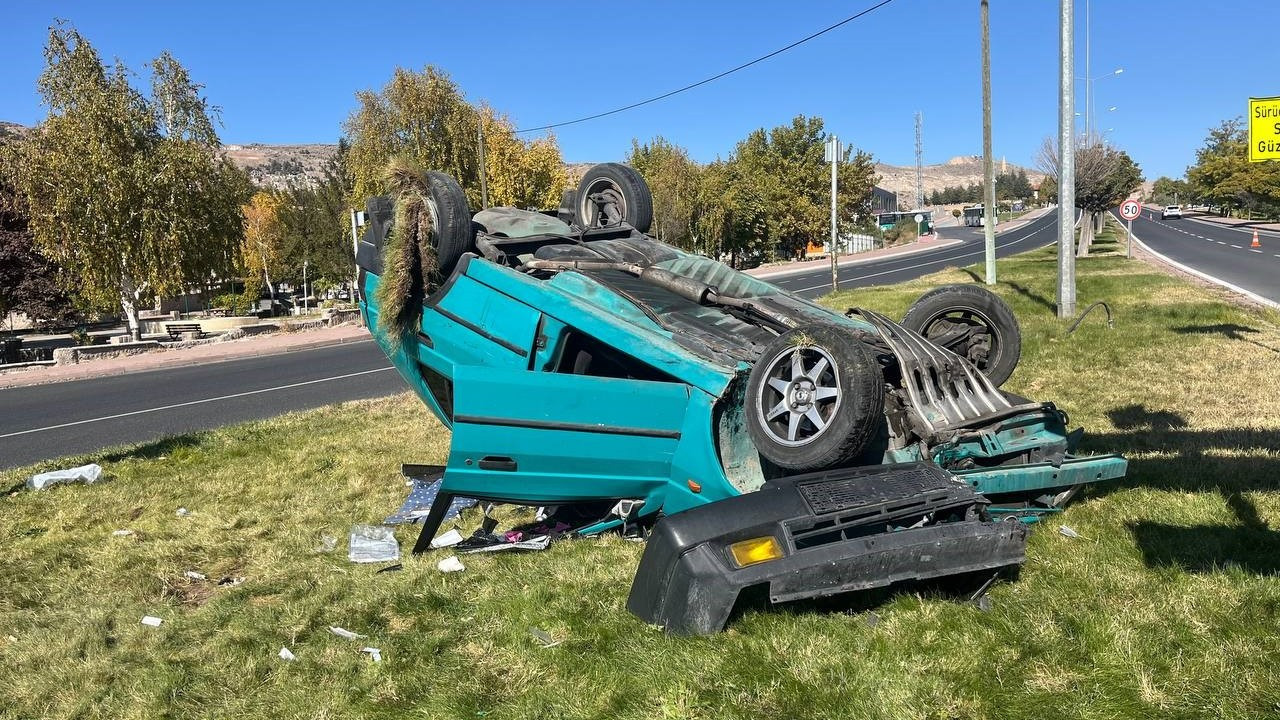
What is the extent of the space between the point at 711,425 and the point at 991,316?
2251 millimetres

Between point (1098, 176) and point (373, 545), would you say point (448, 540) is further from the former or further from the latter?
point (1098, 176)

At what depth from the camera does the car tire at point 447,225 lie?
4.94 meters

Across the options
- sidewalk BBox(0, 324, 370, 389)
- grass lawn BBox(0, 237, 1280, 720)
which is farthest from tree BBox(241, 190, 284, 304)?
grass lawn BBox(0, 237, 1280, 720)

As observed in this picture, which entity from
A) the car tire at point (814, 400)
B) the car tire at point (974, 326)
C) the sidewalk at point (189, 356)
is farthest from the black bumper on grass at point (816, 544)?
the sidewalk at point (189, 356)

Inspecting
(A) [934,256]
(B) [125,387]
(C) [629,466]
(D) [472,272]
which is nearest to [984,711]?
(C) [629,466]

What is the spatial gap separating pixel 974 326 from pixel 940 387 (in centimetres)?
123

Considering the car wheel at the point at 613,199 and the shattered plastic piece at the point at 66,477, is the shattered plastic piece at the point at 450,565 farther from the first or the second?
the shattered plastic piece at the point at 66,477

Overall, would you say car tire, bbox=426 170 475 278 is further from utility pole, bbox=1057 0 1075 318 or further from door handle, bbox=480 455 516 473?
utility pole, bbox=1057 0 1075 318

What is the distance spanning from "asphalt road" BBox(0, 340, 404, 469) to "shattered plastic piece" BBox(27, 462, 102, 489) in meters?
1.90

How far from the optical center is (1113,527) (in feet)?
13.8

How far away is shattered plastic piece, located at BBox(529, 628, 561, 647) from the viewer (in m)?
3.45

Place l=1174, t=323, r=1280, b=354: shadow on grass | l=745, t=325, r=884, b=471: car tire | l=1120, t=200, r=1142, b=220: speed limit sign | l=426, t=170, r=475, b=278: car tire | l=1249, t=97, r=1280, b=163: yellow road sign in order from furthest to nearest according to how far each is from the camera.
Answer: l=1120, t=200, r=1142, b=220: speed limit sign
l=1174, t=323, r=1280, b=354: shadow on grass
l=1249, t=97, r=1280, b=163: yellow road sign
l=426, t=170, r=475, b=278: car tire
l=745, t=325, r=884, b=471: car tire

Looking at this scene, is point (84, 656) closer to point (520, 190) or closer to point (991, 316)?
point (991, 316)

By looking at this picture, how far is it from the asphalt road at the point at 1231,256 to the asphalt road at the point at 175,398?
58.2 feet
